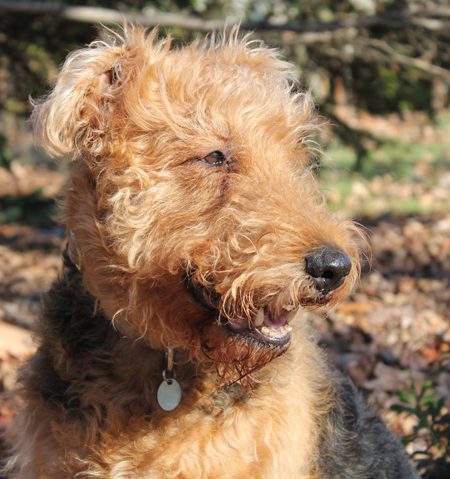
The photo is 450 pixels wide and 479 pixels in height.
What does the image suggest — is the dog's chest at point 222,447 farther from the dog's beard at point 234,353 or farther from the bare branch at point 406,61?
the bare branch at point 406,61

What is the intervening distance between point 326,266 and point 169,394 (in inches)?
35.5

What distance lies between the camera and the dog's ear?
300 cm

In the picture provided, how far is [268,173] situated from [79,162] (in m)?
0.82

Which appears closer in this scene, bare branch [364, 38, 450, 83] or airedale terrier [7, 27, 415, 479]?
airedale terrier [7, 27, 415, 479]

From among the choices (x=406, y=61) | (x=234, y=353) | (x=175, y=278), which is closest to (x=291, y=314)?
(x=234, y=353)

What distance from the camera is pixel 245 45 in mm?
3709

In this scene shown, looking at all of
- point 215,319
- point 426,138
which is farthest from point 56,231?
point 426,138

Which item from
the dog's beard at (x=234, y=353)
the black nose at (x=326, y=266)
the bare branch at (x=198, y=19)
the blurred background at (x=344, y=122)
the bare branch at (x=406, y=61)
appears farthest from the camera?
the bare branch at (x=406, y=61)

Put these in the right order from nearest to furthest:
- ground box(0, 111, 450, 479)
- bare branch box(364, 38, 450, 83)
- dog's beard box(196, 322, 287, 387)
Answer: dog's beard box(196, 322, 287, 387) < ground box(0, 111, 450, 479) < bare branch box(364, 38, 450, 83)

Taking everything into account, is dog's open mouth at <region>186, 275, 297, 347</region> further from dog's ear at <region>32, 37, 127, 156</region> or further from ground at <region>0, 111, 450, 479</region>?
ground at <region>0, 111, 450, 479</region>

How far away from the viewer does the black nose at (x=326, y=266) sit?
2725 mm

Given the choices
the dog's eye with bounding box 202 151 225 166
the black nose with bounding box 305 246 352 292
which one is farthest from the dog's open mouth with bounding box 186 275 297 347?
the dog's eye with bounding box 202 151 225 166

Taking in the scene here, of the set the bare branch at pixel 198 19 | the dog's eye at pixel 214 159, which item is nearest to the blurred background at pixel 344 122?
the bare branch at pixel 198 19

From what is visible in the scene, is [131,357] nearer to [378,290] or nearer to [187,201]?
[187,201]
